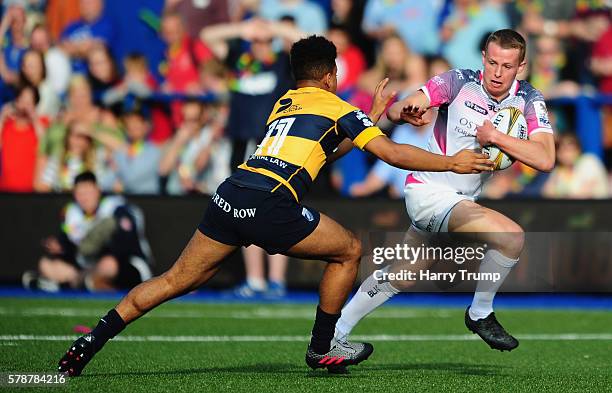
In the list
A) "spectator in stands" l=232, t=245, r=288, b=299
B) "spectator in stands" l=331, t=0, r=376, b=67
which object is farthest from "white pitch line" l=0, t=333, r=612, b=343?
"spectator in stands" l=331, t=0, r=376, b=67

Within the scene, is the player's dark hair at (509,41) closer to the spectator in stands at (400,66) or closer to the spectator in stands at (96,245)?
the spectator in stands at (400,66)

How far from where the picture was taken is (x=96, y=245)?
48.4ft

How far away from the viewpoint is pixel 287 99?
8.23 metres

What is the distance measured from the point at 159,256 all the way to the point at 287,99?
7015mm

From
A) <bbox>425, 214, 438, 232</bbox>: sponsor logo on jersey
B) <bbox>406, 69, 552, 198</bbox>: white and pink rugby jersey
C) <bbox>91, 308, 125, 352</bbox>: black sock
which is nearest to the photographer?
<bbox>91, 308, 125, 352</bbox>: black sock

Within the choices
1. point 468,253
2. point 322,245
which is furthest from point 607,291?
point 322,245

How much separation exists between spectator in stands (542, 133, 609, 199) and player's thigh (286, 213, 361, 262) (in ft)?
24.7

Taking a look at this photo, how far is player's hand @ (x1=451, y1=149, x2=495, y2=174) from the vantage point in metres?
7.54

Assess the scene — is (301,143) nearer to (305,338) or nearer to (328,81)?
(328,81)

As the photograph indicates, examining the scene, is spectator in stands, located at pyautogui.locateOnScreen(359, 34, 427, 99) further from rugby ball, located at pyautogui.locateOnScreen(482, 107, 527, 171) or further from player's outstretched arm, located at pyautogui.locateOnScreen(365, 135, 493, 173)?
player's outstretched arm, located at pyautogui.locateOnScreen(365, 135, 493, 173)

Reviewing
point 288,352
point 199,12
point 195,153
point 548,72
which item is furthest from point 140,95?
point 288,352

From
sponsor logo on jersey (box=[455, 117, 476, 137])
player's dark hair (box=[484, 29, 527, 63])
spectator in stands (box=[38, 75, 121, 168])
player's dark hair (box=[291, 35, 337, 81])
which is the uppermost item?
player's dark hair (box=[484, 29, 527, 63])

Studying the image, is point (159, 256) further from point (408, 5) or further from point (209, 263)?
point (209, 263)

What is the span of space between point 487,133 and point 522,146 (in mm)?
272
